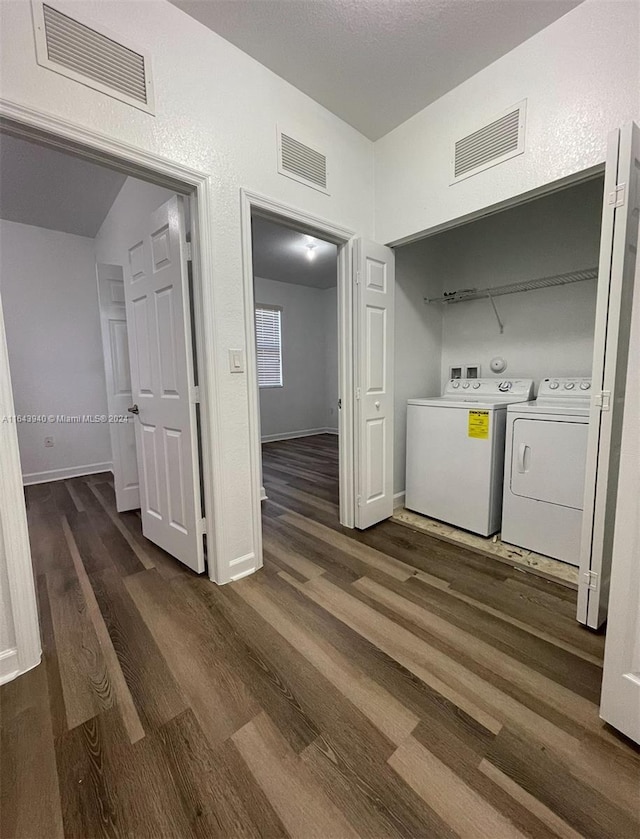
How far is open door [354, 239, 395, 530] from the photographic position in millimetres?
2350

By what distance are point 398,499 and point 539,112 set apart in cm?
256

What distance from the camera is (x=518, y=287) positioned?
8.50ft

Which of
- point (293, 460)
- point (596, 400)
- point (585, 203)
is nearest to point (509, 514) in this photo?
point (596, 400)

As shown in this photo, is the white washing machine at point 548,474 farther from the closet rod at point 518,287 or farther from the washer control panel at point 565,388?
the closet rod at point 518,287

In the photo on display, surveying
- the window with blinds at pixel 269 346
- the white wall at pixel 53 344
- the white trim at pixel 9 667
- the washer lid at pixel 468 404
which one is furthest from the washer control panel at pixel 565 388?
the white wall at pixel 53 344

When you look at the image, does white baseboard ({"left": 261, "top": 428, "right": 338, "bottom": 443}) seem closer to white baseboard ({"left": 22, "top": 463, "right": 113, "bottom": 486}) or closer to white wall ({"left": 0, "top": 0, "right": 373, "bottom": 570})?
white baseboard ({"left": 22, "top": 463, "right": 113, "bottom": 486})

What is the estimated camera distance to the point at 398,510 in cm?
289

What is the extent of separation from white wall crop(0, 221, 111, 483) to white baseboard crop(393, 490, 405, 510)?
3.65 meters

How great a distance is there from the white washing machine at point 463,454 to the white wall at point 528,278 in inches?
9.8

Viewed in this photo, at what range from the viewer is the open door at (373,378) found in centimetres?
235

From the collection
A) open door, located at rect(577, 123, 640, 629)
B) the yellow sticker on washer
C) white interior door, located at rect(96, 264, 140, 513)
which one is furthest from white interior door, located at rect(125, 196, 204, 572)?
open door, located at rect(577, 123, 640, 629)

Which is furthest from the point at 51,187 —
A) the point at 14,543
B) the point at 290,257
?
the point at 14,543

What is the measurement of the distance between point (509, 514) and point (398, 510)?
89 centimetres

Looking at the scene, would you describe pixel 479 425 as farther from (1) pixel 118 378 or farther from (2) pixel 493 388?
(1) pixel 118 378
